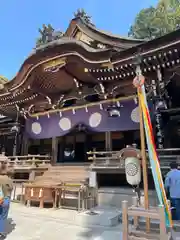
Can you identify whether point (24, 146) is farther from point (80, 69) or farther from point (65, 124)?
point (80, 69)

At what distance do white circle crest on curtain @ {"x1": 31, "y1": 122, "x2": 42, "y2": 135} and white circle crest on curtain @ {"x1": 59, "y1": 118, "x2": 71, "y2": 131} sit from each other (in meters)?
1.41

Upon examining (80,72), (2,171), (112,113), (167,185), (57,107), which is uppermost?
(80,72)

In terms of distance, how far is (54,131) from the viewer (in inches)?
401


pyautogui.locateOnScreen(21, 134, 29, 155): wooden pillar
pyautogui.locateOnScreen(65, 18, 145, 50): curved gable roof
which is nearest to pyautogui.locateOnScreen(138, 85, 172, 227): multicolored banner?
pyautogui.locateOnScreen(65, 18, 145, 50): curved gable roof

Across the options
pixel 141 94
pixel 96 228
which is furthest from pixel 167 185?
pixel 141 94

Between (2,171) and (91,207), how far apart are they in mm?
3470

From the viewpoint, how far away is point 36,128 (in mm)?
10812

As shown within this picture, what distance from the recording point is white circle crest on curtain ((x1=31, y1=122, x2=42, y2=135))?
35.2 feet

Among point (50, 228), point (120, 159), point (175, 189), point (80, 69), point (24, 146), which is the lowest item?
point (50, 228)

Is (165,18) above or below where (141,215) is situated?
above

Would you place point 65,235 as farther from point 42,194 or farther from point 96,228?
point 42,194

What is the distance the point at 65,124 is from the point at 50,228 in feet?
18.6

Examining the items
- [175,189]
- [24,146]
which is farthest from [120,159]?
[24,146]

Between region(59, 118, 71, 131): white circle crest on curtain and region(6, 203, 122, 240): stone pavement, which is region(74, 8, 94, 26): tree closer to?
region(59, 118, 71, 131): white circle crest on curtain
